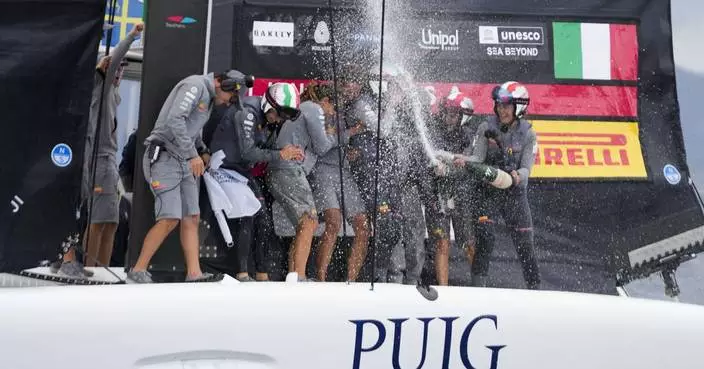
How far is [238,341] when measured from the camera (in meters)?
2.53

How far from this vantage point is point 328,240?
5176 millimetres

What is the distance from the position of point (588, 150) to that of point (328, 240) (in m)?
1.74

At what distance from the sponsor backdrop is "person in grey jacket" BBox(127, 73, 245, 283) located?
1.32 meters

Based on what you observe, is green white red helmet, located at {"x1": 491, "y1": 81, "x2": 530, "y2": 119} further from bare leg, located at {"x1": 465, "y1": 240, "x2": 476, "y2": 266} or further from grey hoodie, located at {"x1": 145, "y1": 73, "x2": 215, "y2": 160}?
grey hoodie, located at {"x1": 145, "y1": 73, "x2": 215, "y2": 160}

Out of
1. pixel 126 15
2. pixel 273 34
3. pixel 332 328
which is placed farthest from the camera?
pixel 126 15

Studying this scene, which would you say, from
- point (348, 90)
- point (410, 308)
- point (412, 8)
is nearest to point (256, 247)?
point (348, 90)

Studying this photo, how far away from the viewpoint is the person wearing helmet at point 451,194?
5207 millimetres

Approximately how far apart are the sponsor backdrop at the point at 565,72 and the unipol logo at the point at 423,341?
2844mm

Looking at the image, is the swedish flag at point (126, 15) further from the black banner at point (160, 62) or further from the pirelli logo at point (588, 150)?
the pirelli logo at point (588, 150)

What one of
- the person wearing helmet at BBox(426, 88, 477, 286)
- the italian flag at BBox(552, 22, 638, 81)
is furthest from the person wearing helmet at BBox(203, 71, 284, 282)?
the italian flag at BBox(552, 22, 638, 81)

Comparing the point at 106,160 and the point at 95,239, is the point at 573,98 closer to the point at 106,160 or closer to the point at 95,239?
the point at 106,160

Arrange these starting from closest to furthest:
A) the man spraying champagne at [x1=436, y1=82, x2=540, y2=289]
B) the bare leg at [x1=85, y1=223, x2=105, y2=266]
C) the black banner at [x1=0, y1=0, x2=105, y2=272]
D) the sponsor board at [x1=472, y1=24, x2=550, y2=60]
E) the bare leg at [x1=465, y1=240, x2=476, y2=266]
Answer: the black banner at [x1=0, y1=0, x2=105, y2=272]
the bare leg at [x1=85, y1=223, x2=105, y2=266]
the man spraying champagne at [x1=436, y1=82, x2=540, y2=289]
the bare leg at [x1=465, y1=240, x2=476, y2=266]
the sponsor board at [x1=472, y1=24, x2=550, y2=60]

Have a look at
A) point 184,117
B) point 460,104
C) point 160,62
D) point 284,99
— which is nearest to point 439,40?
point 460,104

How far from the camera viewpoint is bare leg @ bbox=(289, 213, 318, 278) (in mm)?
4898
